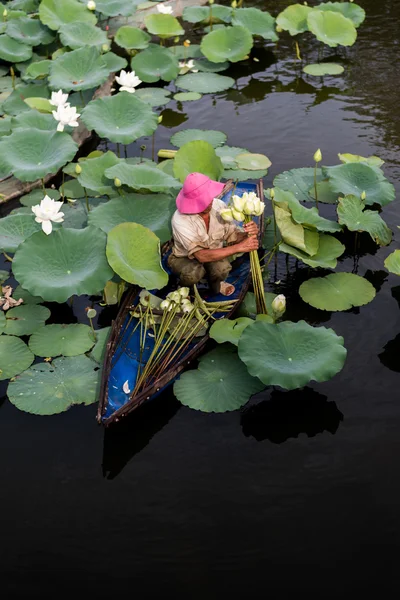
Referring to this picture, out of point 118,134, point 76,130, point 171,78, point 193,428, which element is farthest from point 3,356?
point 171,78

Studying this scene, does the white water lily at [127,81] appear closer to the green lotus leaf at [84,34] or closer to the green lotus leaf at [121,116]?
the green lotus leaf at [121,116]

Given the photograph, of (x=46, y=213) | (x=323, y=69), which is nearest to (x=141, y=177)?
(x=46, y=213)

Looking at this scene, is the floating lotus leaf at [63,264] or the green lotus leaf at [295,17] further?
the green lotus leaf at [295,17]

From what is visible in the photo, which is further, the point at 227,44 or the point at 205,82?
the point at 227,44

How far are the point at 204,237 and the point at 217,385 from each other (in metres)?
1.14

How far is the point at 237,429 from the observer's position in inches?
180

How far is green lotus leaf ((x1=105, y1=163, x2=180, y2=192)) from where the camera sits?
222 inches

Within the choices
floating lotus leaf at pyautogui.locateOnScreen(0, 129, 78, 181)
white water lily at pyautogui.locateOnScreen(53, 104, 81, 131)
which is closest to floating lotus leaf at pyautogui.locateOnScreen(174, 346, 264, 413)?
floating lotus leaf at pyautogui.locateOnScreen(0, 129, 78, 181)

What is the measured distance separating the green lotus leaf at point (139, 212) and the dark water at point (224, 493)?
Result: 140 centimetres

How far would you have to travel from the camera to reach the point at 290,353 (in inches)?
175

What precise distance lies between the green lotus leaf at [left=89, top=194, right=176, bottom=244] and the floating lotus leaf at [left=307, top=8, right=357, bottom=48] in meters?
5.02

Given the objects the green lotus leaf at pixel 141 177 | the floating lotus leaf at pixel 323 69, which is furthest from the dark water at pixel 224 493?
the floating lotus leaf at pixel 323 69

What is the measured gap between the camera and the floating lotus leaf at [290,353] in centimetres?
427

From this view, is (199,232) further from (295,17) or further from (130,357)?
(295,17)
